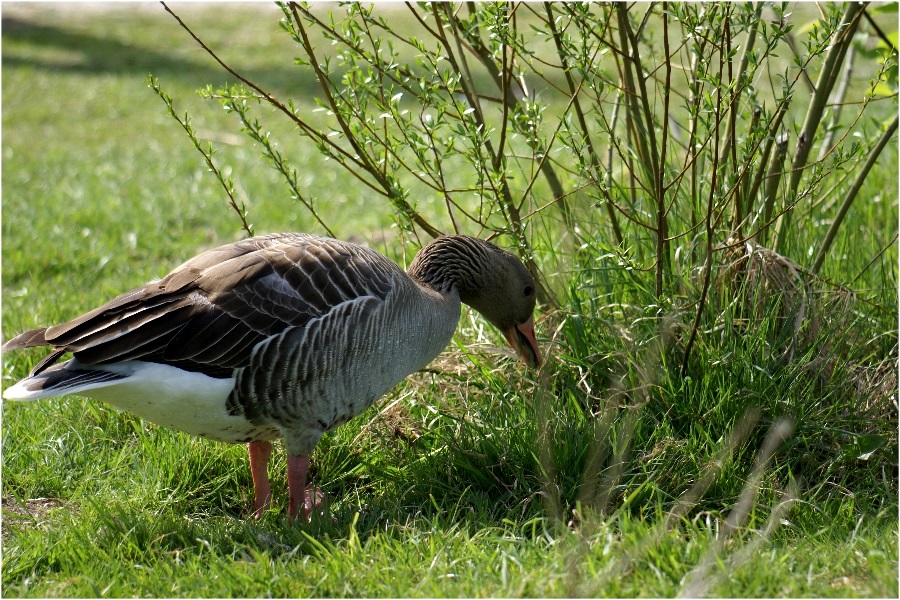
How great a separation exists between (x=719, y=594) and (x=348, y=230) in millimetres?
5002

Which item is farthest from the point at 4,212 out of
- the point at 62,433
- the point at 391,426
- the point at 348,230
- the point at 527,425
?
the point at 527,425

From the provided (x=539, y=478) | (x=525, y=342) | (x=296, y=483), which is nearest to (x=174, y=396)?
(x=296, y=483)

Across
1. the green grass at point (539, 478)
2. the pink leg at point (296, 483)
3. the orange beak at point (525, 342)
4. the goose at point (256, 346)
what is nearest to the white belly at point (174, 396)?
the goose at point (256, 346)

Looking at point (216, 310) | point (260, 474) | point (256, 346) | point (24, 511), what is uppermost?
point (216, 310)

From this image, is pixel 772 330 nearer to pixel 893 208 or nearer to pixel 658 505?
pixel 658 505

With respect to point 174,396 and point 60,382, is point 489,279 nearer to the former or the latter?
point 174,396

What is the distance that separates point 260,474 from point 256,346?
27.0 inches

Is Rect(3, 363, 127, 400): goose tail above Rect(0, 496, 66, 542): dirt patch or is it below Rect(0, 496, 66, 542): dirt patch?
above

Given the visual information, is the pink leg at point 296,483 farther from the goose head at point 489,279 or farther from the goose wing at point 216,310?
the goose head at point 489,279

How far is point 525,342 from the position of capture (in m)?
4.31

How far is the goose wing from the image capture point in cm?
347

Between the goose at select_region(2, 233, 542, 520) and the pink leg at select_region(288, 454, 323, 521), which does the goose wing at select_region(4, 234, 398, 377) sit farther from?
the pink leg at select_region(288, 454, 323, 521)

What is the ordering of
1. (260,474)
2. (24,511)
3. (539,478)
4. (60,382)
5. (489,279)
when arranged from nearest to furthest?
(60,382), (539,478), (24,511), (260,474), (489,279)

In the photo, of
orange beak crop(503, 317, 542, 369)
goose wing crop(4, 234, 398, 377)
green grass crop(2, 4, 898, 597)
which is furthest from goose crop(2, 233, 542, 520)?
orange beak crop(503, 317, 542, 369)
